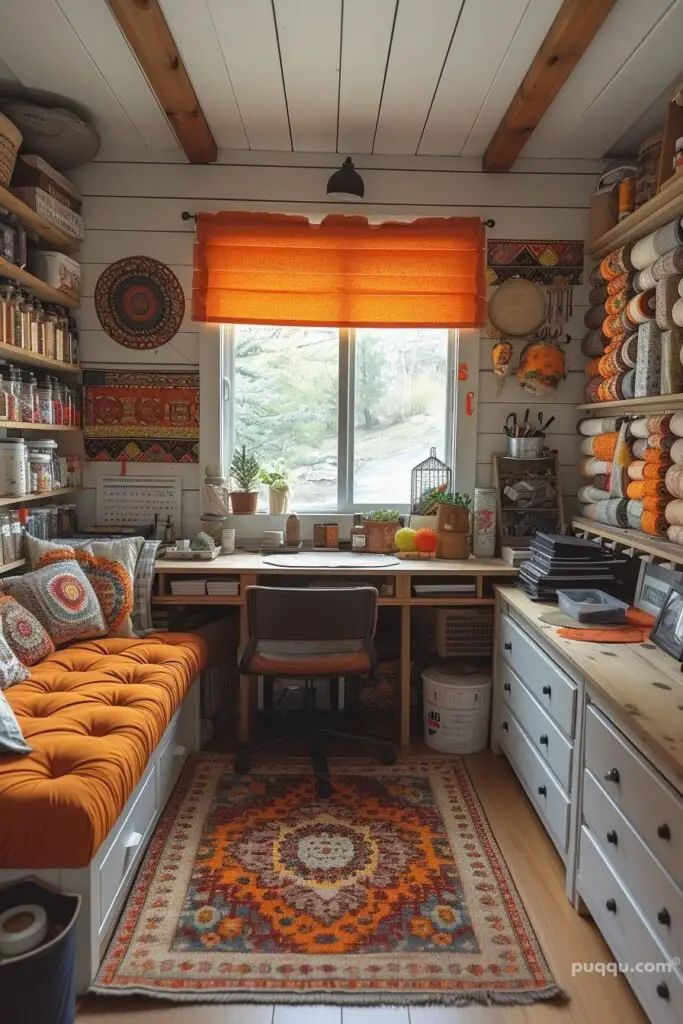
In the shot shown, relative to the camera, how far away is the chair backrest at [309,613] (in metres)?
2.79

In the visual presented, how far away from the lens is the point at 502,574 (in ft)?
10.7

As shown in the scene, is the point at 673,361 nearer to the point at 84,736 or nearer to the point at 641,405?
the point at 641,405

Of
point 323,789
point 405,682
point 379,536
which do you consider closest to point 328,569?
point 379,536

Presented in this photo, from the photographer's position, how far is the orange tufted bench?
1.75 meters

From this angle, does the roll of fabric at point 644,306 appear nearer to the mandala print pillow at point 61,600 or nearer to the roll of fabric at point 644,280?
the roll of fabric at point 644,280

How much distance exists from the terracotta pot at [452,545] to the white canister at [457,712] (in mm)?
547

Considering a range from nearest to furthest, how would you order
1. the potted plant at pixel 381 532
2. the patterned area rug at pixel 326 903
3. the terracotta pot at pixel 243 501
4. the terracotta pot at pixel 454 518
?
1. the patterned area rug at pixel 326 903
2. the terracotta pot at pixel 454 518
3. the potted plant at pixel 381 532
4. the terracotta pot at pixel 243 501

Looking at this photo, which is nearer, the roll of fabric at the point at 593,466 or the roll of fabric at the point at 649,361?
the roll of fabric at the point at 649,361

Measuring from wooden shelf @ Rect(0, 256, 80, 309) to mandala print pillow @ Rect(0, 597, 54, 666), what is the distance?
3.98 feet

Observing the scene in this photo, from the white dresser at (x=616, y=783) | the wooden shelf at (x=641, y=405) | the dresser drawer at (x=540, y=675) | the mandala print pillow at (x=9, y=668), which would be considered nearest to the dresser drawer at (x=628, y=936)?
the white dresser at (x=616, y=783)

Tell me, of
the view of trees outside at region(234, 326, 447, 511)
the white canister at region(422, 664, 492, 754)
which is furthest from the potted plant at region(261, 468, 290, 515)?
the white canister at region(422, 664, 492, 754)

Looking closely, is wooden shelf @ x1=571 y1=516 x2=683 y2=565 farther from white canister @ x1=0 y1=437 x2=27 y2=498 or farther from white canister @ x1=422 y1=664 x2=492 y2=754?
white canister @ x1=0 y1=437 x2=27 y2=498

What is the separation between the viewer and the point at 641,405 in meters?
3.07

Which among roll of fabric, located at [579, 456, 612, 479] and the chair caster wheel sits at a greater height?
Answer: roll of fabric, located at [579, 456, 612, 479]
